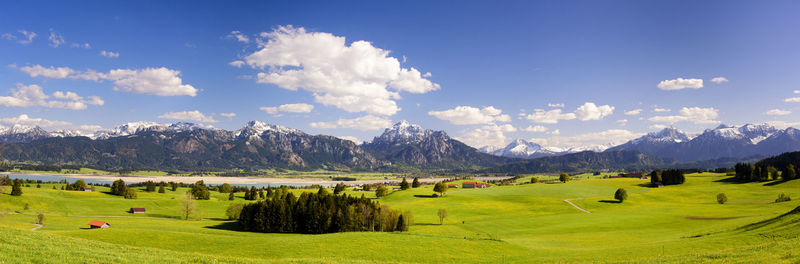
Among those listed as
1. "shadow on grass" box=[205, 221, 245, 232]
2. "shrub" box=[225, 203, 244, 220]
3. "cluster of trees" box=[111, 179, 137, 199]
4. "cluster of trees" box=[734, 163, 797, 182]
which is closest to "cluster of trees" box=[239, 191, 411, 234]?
"shadow on grass" box=[205, 221, 245, 232]

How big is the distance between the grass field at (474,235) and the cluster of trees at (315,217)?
Result: 20.0 feet

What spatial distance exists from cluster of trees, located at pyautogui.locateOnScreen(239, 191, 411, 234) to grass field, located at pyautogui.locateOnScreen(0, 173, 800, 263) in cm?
608

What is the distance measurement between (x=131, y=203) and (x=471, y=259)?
13082cm

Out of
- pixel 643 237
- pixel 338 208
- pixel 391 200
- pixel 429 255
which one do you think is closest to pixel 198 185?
pixel 391 200

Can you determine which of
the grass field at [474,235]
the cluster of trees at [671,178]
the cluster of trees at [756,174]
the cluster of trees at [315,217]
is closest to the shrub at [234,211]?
the grass field at [474,235]

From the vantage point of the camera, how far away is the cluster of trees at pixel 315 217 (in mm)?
82375

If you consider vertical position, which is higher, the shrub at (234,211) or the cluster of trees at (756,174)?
the cluster of trees at (756,174)

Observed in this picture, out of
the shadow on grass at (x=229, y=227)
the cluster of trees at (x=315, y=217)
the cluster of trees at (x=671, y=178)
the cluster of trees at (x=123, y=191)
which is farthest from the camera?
the cluster of trees at (x=671, y=178)

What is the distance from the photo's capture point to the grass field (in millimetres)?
29484

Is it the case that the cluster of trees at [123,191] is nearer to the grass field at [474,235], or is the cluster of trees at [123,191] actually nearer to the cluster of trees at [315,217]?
the grass field at [474,235]

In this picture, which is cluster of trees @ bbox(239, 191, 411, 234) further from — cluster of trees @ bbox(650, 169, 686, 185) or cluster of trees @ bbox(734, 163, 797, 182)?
cluster of trees @ bbox(734, 163, 797, 182)

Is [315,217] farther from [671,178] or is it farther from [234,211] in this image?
[671,178]

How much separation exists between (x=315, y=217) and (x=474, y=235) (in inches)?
A: 1357

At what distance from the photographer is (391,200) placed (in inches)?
5842
